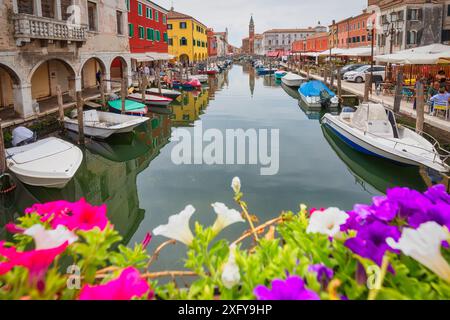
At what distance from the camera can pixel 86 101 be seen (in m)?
22.5

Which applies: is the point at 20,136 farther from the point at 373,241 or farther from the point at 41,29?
the point at 373,241

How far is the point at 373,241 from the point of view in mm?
1792

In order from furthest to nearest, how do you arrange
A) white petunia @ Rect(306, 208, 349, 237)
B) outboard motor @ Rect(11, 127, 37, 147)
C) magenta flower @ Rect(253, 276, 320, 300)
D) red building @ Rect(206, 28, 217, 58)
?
1. red building @ Rect(206, 28, 217, 58)
2. outboard motor @ Rect(11, 127, 37, 147)
3. white petunia @ Rect(306, 208, 349, 237)
4. magenta flower @ Rect(253, 276, 320, 300)

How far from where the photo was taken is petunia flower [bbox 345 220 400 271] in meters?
1.69

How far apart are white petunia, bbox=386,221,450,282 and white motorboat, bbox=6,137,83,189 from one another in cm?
1012

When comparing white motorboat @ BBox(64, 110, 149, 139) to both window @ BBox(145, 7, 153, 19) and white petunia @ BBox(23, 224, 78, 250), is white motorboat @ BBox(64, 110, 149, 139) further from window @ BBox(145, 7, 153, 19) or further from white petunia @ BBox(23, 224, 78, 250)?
window @ BBox(145, 7, 153, 19)

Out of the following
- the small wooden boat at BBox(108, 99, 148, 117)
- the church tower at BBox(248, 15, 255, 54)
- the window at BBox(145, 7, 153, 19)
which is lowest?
the small wooden boat at BBox(108, 99, 148, 117)

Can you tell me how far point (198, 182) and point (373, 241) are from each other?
10339mm

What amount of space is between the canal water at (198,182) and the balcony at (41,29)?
5151 mm

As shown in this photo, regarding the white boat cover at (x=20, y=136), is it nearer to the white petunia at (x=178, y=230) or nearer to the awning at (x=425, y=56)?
the white petunia at (x=178, y=230)

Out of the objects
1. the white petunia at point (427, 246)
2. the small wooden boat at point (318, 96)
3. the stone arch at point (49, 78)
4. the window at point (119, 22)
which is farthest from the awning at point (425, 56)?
the window at point (119, 22)

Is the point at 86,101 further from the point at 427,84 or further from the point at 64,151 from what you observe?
the point at 427,84

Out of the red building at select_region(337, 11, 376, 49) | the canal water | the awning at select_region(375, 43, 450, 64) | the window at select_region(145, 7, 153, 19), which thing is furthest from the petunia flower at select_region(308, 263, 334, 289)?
the red building at select_region(337, 11, 376, 49)

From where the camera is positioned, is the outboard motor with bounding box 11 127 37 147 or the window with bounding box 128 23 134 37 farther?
the window with bounding box 128 23 134 37
